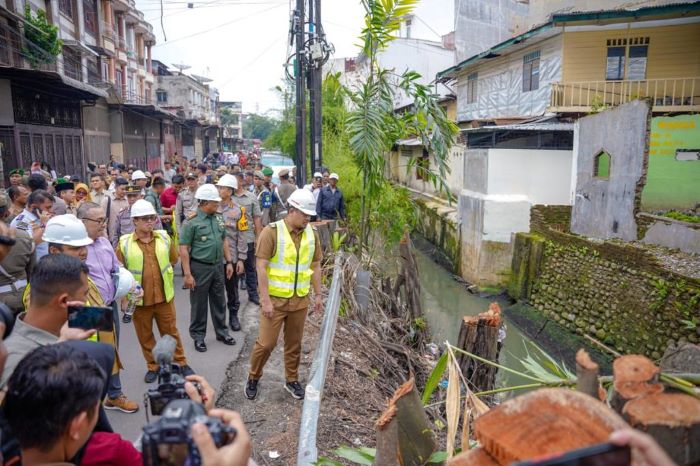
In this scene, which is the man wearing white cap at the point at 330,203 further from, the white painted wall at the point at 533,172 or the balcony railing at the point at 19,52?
the balcony railing at the point at 19,52

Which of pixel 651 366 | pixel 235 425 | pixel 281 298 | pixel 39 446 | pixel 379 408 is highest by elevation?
pixel 651 366

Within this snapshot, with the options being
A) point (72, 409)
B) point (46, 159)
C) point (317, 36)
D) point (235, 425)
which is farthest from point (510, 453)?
point (46, 159)

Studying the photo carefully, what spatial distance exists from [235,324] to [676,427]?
557cm

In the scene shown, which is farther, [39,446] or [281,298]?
[281,298]

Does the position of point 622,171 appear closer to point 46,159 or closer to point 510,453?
point 510,453

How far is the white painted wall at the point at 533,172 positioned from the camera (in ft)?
47.5

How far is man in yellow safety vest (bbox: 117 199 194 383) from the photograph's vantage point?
4.64 m

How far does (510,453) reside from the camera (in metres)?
1.36

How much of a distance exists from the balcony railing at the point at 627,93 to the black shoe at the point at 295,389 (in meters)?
15.9

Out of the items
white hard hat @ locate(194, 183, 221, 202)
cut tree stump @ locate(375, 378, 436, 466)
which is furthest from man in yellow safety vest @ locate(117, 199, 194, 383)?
cut tree stump @ locate(375, 378, 436, 466)

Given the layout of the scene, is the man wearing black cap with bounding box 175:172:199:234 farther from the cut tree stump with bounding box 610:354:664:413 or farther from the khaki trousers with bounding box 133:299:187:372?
the cut tree stump with bounding box 610:354:664:413

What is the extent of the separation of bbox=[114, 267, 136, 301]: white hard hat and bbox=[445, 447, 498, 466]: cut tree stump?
3324 millimetres

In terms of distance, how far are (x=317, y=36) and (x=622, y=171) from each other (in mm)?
6857

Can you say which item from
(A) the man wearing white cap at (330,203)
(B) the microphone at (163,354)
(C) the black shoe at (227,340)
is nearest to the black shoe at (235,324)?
(C) the black shoe at (227,340)
